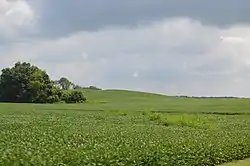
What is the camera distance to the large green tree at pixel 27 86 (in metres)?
103

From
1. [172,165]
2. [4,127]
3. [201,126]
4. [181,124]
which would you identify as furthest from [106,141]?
[181,124]

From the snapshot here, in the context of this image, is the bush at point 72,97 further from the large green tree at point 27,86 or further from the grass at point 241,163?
the grass at point 241,163

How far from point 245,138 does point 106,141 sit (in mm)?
10906

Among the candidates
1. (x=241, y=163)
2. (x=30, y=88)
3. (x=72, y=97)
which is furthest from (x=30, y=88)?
(x=241, y=163)

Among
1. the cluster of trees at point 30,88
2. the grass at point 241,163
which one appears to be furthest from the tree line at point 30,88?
the grass at point 241,163

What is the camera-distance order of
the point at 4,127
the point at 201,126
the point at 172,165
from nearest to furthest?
the point at 172,165 → the point at 4,127 → the point at 201,126

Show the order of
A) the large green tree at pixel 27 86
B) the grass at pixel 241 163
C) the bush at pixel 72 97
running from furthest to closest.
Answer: the bush at pixel 72 97 → the large green tree at pixel 27 86 → the grass at pixel 241 163

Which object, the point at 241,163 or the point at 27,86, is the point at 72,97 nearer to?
the point at 27,86

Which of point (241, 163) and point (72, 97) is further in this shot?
point (72, 97)

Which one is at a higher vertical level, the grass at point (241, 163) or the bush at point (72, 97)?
the bush at point (72, 97)

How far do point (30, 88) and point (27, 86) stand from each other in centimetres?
73

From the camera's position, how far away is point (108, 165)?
66.5 feet

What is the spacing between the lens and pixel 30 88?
103m

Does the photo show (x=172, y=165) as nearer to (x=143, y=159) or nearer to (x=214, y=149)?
(x=143, y=159)
